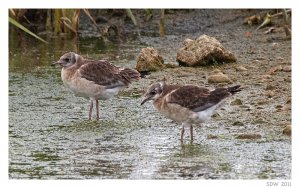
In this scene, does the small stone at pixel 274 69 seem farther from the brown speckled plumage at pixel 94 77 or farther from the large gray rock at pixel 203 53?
the brown speckled plumage at pixel 94 77

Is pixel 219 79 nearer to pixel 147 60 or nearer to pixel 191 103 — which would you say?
pixel 147 60

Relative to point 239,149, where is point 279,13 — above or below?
above

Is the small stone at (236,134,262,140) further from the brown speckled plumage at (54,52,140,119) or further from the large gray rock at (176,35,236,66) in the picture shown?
the large gray rock at (176,35,236,66)

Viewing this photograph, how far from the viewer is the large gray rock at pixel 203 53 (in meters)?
11.3

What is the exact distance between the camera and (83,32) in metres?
14.5

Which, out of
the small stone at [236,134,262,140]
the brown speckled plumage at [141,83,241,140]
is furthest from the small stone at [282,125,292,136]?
the brown speckled plumage at [141,83,241,140]

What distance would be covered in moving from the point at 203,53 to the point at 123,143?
3.23 m

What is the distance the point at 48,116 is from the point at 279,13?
4.83m

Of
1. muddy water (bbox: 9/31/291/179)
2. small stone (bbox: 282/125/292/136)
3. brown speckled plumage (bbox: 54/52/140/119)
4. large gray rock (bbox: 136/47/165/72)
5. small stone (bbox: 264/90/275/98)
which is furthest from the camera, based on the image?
large gray rock (bbox: 136/47/165/72)

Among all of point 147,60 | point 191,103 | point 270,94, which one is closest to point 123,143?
point 191,103

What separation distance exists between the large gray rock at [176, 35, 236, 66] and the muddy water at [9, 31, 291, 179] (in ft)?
1.33

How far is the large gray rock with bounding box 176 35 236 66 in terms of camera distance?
11258 mm

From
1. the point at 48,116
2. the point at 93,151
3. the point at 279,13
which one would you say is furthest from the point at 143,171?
the point at 279,13
